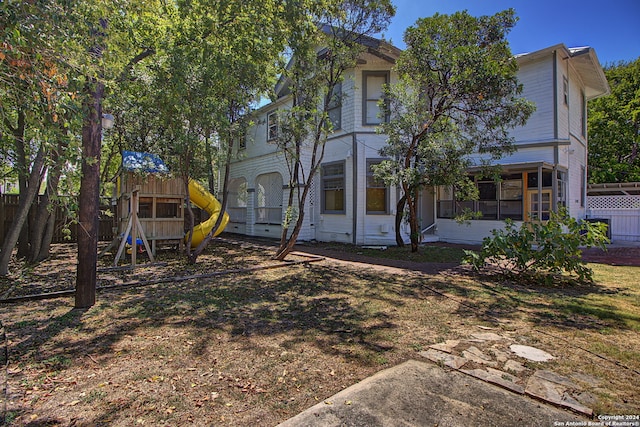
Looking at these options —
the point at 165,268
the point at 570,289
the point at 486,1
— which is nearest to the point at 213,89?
the point at 165,268

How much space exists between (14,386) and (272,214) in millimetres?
14065

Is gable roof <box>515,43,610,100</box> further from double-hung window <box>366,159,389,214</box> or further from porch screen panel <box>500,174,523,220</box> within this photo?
double-hung window <box>366,159,389,214</box>

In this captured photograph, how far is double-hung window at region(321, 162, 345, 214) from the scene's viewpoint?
13.4 m

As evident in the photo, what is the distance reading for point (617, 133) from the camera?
69.5ft

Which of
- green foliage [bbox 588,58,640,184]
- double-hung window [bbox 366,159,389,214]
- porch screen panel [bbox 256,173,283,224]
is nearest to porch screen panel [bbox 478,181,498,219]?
double-hung window [bbox 366,159,389,214]

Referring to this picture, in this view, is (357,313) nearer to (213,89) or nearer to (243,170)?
(213,89)

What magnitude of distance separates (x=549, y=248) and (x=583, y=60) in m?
10.9

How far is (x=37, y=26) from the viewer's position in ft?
10.3

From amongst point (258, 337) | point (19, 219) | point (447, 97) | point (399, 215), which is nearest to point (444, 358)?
point (258, 337)

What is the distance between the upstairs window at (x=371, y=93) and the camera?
1269cm

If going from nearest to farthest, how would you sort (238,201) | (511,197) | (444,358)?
(444,358), (511,197), (238,201)

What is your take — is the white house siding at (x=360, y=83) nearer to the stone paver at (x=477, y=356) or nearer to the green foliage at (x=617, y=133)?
the stone paver at (x=477, y=356)

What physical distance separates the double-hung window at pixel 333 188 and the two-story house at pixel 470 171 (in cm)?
4

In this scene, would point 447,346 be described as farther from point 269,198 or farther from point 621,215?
point 621,215
